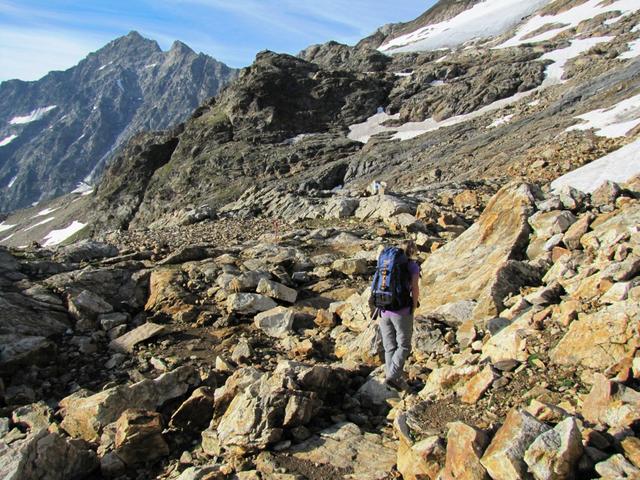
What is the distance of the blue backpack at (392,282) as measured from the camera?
7535mm

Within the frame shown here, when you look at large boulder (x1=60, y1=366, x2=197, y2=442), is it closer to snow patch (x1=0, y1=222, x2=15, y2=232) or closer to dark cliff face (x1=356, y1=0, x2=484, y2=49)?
snow patch (x1=0, y1=222, x2=15, y2=232)

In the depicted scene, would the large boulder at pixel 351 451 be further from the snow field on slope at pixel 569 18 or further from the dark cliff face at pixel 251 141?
the snow field on slope at pixel 569 18

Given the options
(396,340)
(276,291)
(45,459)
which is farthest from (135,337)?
(396,340)

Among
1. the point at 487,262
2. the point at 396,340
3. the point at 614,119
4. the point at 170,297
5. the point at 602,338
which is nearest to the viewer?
the point at 602,338

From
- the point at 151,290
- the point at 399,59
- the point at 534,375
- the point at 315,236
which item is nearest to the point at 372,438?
the point at 534,375

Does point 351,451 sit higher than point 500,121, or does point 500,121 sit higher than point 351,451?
point 500,121

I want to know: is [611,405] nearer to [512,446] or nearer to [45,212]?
[512,446]

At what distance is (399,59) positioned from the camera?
364 ft

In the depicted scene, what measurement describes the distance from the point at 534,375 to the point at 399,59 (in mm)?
114966

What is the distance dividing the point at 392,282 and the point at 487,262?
185 inches

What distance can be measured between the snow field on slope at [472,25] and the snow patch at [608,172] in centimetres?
12389

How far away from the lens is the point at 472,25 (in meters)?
138

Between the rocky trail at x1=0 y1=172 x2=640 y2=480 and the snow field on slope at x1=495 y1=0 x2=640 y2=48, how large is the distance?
97.0m

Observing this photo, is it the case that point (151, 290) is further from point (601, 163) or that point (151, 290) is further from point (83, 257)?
point (601, 163)
